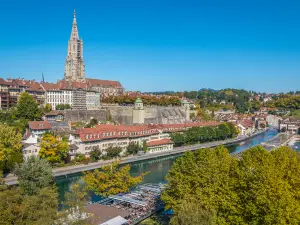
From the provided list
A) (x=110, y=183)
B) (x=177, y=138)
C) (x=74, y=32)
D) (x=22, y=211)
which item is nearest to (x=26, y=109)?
(x=177, y=138)

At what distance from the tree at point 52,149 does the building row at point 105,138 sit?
3.99ft

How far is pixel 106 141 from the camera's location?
147ft

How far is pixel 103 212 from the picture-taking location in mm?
20797

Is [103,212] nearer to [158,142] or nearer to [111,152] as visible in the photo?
[111,152]

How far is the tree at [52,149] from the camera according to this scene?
36.6 m

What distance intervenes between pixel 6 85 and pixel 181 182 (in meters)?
50.1

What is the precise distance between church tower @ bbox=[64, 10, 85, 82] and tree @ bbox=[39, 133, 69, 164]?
5636 centimetres

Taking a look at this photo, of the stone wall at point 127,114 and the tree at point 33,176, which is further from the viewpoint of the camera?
the stone wall at point 127,114

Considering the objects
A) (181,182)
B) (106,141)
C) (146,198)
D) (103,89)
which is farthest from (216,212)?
(103,89)

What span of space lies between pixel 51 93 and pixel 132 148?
28.5 meters

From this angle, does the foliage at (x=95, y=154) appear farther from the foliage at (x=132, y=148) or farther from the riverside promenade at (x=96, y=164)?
the foliage at (x=132, y=148)

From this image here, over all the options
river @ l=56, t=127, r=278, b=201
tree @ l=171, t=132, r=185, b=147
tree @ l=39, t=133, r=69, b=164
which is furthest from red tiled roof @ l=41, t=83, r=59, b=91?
river @ l=56, t=127, r=278, b=201

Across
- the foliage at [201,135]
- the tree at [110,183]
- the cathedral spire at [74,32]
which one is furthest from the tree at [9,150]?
the cathedral spire at [74,32]

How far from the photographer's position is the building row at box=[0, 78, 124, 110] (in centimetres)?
5962
